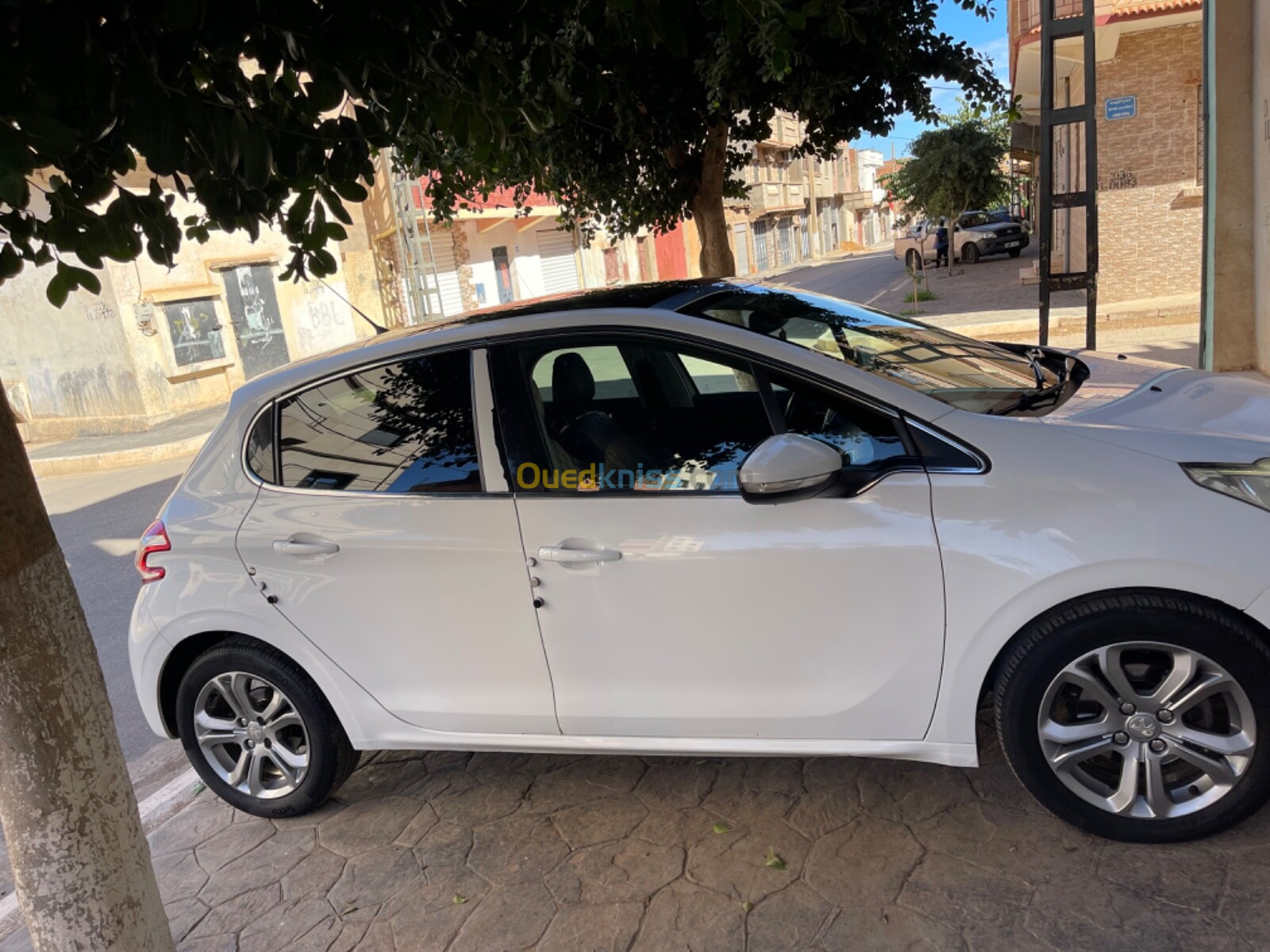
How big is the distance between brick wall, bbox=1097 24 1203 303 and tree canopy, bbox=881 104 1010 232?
13.6m

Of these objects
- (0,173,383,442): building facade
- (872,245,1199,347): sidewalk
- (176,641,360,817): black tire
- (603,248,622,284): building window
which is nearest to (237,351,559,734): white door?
(176,641,360,817): black tire

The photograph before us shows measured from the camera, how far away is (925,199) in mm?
30359

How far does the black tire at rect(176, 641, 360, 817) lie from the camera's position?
11.5ft

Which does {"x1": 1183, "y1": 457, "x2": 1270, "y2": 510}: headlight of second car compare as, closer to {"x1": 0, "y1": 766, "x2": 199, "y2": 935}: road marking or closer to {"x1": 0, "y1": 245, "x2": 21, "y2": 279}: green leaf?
{"x1": 0, "y1": 245, "x2": 21, "y2": 279}: green leaf

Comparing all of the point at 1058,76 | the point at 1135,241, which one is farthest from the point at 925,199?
the point at 1135,241

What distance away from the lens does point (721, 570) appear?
2883 mm

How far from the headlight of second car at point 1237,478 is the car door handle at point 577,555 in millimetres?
1610

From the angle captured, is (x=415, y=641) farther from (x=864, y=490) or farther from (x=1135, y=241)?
(x=1135, y=241)

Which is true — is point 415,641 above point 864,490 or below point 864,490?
below

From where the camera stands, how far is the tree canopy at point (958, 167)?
2902 centimetres

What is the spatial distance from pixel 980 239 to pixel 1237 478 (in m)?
33.2

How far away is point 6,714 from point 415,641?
123cm

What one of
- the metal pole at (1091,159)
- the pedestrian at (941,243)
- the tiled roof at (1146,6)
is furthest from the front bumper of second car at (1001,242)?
the metal pole at (1091,159)

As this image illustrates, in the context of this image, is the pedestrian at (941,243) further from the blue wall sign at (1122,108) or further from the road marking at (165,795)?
the road marking at (165,795)
